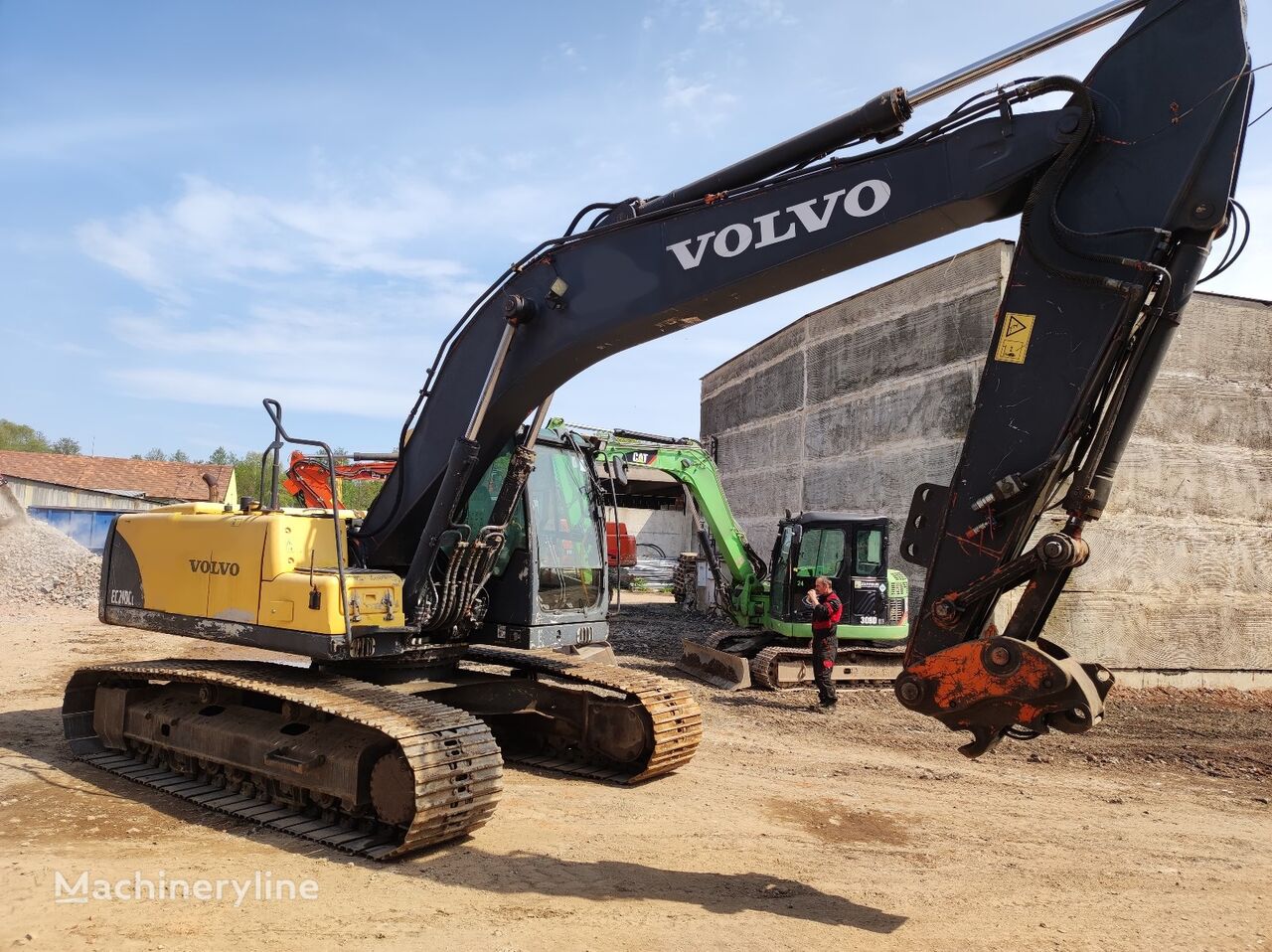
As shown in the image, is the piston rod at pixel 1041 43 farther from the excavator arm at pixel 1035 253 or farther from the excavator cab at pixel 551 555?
the excavator cab at pixel 551 555

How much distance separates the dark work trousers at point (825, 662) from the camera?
36.7 feet

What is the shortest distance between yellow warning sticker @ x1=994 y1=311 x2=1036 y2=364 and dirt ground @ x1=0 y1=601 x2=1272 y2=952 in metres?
2.74

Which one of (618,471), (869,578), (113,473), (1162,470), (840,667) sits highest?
(113,473)

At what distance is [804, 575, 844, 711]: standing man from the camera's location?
11164mm

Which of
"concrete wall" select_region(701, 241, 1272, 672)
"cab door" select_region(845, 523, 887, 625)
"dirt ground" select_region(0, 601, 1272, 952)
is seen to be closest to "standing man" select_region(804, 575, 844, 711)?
"cab door" select_region(845, 523, 887, 625)

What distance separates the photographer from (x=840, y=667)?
12.3 meters

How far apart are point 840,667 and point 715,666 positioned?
1817mm

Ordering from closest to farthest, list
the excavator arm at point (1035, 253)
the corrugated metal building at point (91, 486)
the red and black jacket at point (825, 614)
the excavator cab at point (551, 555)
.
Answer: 1. the excavator arm at point (1035, 253)
2. the excavator cab at point (551, 555)
3. the red and black jacket at point (825, 614)
4. the corrugated metal building at point (91, 486)

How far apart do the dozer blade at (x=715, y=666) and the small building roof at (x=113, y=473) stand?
33793mm

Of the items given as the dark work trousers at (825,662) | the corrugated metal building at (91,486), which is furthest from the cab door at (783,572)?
the corrugated metal building at (91,486)

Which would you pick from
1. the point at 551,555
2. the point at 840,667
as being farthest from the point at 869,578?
the point at 551,555

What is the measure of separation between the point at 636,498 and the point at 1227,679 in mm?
25351

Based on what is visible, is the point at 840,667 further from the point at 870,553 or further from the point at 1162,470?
the point at 1162,470

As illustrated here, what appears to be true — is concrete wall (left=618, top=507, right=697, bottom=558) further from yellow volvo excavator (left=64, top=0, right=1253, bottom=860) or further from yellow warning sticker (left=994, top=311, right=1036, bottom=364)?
yellow warning sticker (left=994, top=311, right=1036, bottom=364)
